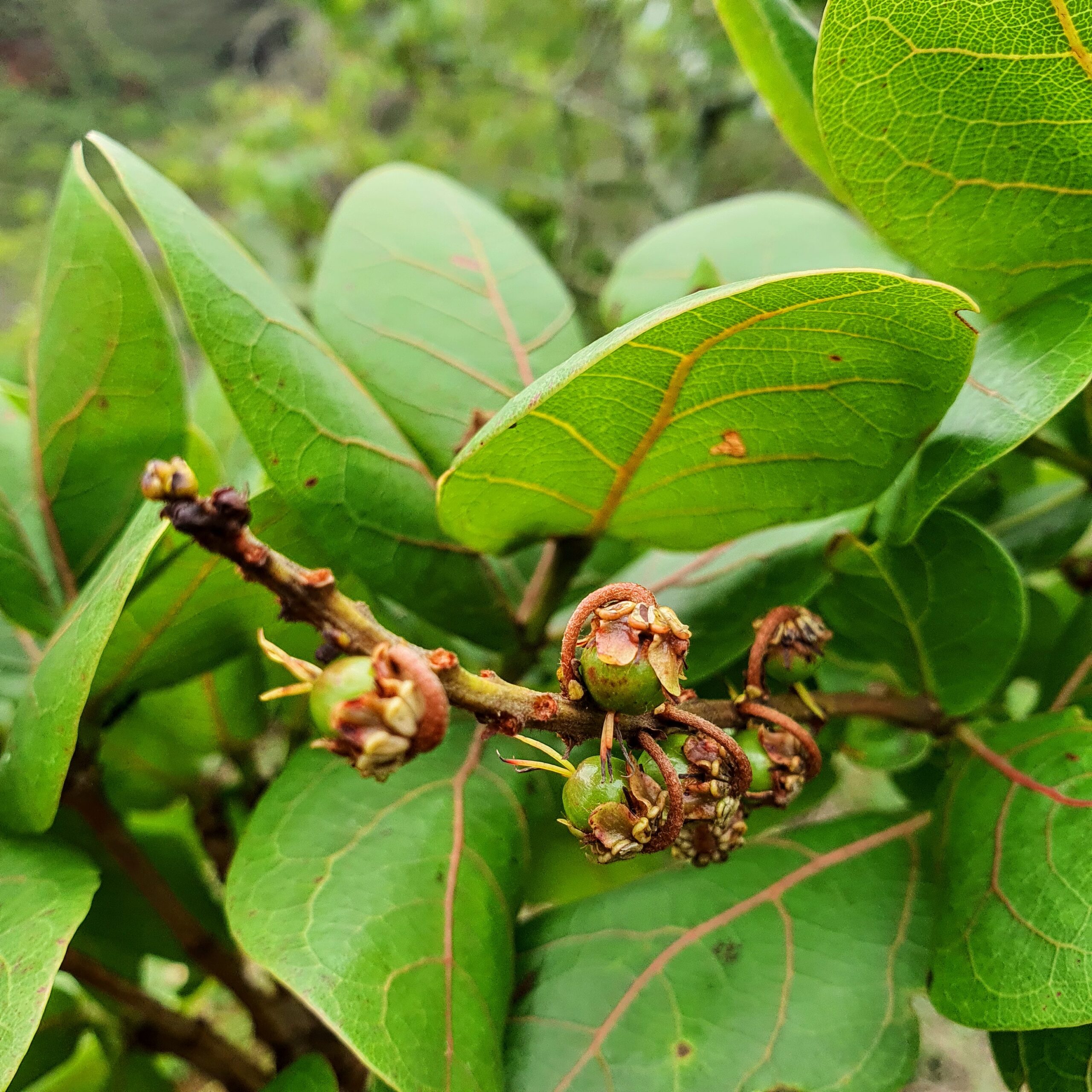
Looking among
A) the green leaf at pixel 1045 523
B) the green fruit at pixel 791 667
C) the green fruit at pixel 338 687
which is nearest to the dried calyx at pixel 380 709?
the green fruit at pixel 338 687

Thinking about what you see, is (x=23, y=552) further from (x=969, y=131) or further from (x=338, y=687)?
(x=969, y=131)

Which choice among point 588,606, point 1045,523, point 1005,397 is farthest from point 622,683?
point 1045,523

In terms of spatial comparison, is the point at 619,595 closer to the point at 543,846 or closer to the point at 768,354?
the point at 768,354

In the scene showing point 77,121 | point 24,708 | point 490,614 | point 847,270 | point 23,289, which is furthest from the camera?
point 77,121

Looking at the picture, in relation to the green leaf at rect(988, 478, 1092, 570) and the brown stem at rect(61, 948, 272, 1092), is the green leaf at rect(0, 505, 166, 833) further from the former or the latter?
the green leaf at rect(988, 478, 1092, 570)

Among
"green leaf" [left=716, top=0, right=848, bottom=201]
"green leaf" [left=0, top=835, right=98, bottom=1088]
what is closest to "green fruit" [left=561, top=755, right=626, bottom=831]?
"green leaf" [left=0, top=835, right=98, bottom=1088]

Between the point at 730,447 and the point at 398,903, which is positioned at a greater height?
the point at 730,447

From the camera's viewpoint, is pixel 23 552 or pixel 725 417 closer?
pixel 725 417

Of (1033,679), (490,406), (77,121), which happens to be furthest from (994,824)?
(77,121)
